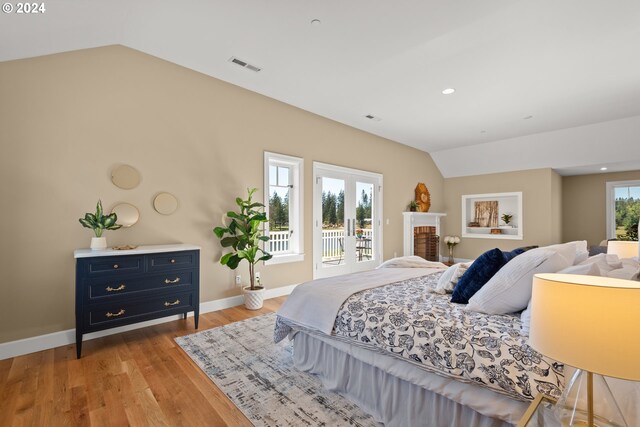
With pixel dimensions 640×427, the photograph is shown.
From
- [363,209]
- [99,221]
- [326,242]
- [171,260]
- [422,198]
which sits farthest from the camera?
[422,198]

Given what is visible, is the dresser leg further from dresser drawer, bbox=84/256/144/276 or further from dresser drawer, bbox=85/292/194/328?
→ dresser drawer, bbox=84/256/144/276

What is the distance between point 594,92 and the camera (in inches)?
165

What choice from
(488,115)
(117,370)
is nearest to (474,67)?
(488,115)

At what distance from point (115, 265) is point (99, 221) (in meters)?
0.47

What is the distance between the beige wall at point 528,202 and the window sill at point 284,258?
516 cm

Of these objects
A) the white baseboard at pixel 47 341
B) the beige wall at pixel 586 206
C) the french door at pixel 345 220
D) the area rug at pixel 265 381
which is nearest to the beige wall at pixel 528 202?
the beige wall at pixel 586 206

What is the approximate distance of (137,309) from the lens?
2.91 m

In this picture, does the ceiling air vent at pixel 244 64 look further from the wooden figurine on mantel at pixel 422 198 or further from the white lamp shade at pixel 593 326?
the wooden figurine on mantel at pixel 422 198

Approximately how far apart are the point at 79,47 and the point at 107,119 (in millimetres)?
696

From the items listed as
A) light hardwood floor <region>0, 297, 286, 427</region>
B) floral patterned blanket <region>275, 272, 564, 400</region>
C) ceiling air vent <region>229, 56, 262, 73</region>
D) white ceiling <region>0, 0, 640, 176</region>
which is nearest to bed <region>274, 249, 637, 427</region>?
floral patterned blanket <region>275, 272, 564, 400</region>

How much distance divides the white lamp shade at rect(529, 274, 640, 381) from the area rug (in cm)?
133

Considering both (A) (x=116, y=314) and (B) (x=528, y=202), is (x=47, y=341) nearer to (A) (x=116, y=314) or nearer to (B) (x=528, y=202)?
(A) (x=116, y=314)

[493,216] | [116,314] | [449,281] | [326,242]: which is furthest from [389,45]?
[493,216]

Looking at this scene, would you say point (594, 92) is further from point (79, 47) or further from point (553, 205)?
point (79, 47)
